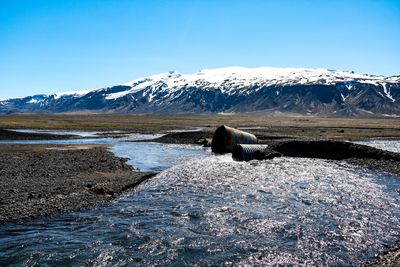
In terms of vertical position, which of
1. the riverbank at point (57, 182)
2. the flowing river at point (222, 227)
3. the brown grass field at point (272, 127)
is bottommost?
the brown grass field at point (272, 127)

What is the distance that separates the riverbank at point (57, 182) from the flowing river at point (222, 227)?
49.0 inches

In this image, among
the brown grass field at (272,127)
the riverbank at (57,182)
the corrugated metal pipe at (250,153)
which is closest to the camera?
the riverbank at (57,182)

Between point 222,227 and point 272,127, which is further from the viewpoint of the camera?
point 272,127

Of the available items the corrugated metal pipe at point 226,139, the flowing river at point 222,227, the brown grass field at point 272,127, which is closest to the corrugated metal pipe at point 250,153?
the corrugated metal pipe at point 226,139

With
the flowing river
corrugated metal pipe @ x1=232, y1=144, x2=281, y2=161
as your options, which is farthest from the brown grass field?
the flowing river

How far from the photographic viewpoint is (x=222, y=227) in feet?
54.5

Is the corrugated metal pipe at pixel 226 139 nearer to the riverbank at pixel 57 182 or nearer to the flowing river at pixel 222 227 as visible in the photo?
the riverbank at pixel 57 182

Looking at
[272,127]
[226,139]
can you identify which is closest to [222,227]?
[226,139]

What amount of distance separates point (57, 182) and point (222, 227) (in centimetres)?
1307

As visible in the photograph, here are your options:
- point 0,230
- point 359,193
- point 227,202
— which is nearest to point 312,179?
point 359,193

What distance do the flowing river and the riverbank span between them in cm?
124

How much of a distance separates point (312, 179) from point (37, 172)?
20.1 m

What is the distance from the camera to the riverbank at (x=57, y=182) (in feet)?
62.6

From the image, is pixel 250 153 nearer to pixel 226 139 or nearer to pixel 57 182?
pixel 226 139
